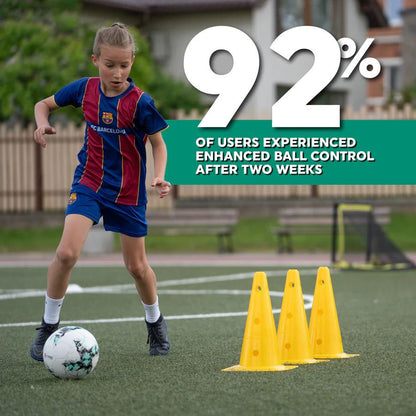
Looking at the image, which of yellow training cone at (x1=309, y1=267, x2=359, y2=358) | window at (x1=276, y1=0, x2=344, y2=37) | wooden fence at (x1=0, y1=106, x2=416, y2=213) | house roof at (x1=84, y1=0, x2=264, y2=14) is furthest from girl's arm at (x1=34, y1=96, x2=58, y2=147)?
window at (x1=276, y1=0, x2=344, y2=37)

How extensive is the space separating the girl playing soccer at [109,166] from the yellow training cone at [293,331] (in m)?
1.08

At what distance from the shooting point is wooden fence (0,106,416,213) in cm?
2409

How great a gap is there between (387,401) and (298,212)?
1443 cm

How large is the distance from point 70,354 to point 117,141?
4.87 feet

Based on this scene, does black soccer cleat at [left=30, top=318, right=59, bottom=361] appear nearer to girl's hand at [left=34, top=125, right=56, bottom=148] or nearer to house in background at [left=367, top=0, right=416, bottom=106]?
girl's hand at [left=34, top=125, right=56, bottom=148]

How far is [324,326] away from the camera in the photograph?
7.23 metres

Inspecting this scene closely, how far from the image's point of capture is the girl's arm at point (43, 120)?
6906 millimetres

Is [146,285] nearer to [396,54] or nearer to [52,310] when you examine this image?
[52,310]

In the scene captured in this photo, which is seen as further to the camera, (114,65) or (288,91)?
(288,91)

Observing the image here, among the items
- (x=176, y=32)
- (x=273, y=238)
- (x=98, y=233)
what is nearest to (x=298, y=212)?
(x=273, y=238)

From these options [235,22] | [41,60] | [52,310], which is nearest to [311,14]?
[235,22]

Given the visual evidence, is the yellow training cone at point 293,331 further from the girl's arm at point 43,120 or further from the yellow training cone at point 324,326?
the girl's arm at point 43,120

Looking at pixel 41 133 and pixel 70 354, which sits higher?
pixel 41 133

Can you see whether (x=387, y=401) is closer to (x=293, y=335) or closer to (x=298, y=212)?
(x=293, y=335)
